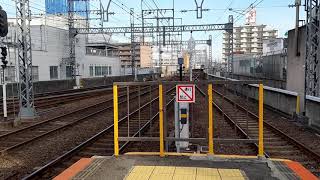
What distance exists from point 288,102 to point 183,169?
538 inches

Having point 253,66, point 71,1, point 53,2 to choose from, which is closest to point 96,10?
point 71,1

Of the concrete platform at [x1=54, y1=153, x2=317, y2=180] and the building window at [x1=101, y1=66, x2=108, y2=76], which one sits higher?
the building window at [x1=101, y1=66, x2=108, y2=76]

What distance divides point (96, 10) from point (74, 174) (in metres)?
36.6

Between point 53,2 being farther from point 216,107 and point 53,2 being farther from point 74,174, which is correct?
point 74,174

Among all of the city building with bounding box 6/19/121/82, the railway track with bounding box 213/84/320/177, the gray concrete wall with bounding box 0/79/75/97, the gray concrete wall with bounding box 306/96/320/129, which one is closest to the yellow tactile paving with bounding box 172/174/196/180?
the railway track with bounding box 213/84/320/177

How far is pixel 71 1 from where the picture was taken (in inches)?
1752

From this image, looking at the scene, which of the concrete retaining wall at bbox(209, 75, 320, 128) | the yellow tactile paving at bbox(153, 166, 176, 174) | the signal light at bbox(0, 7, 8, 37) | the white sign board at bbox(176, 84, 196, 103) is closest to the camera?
the yellow tactile paving at bbox(153, 166, 176, 174)

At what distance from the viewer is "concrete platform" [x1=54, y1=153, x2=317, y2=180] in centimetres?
546

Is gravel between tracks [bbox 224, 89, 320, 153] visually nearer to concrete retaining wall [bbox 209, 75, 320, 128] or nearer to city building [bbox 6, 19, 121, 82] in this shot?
concrete retaining wall [bbox 209, 75, 320, 128]

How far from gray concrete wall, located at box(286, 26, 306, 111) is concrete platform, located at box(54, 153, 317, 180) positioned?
482 inches

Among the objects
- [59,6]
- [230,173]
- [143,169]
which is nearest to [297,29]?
[230,173]

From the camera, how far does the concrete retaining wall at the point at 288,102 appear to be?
14.3 m

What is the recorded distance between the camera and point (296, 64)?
18.9 metres

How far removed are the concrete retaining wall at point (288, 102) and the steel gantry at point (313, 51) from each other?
88cm
